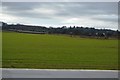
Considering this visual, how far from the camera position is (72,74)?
47.1 ft

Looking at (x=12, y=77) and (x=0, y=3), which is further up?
(x=0, y=3)

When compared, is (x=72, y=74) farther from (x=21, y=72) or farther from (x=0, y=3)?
(x=0, y=3)

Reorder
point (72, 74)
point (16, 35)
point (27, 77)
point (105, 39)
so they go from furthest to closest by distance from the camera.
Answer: point (16, 35) → point (105, 39) → point (72, 74) → point (27, 77)

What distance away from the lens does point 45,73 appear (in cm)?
1442

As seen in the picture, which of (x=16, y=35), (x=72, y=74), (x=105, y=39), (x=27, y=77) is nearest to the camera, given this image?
(x=27, y=77)

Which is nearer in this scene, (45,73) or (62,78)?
(62,78)

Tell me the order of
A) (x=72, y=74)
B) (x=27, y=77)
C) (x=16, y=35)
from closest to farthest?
1. (x=27, y=77)
2. (x=72, y=74)
3. (x=16, y=35)

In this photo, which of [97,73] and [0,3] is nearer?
[0,3]

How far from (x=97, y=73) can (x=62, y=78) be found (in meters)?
2.50

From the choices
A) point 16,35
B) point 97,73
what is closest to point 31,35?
point 16,35

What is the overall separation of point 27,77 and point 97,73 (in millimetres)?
3431

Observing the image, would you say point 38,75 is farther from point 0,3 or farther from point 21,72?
point 0,3

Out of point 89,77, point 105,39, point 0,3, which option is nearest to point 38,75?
point 89,77

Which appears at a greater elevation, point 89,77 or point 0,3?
point 0,3
